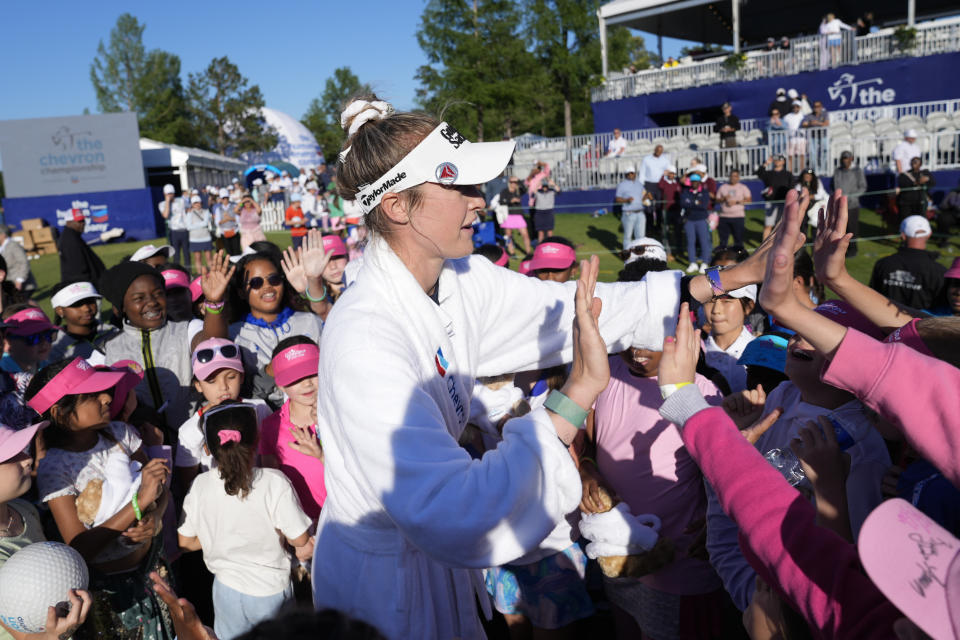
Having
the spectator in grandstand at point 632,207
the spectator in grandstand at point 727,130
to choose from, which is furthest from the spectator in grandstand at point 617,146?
the spectator in grandstand at point 632,207

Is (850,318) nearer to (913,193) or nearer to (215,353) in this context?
(215,353)

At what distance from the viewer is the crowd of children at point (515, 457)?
1534mm

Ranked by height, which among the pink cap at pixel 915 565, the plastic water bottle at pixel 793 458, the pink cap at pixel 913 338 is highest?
the pink cap at pixel 913 338

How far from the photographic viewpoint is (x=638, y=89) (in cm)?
2831

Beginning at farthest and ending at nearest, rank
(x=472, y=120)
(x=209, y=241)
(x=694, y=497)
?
(x=472, y=120)
(x=209, y=241)
(x=694, y=497)

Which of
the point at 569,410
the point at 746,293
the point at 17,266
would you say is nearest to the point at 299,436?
the point at 569,410

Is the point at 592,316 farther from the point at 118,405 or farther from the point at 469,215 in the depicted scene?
the point at 118,405

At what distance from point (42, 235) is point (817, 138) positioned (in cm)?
2664

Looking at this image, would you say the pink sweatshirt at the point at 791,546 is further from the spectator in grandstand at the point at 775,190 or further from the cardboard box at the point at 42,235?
the cardboard box at the point at 42,235

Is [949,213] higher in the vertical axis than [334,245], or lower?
lower

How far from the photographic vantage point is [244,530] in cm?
315

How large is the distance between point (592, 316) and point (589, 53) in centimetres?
3787

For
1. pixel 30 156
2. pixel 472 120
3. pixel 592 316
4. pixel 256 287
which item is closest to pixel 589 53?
pixel 472 120

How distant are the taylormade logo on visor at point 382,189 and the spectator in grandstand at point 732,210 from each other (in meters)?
12.4
